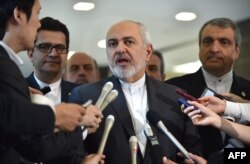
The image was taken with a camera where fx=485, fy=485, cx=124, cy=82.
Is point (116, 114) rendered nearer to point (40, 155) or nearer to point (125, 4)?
point (40, 155)

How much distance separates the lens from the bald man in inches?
90.8

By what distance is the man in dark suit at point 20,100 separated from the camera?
1.02 m

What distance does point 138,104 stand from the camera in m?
1.70

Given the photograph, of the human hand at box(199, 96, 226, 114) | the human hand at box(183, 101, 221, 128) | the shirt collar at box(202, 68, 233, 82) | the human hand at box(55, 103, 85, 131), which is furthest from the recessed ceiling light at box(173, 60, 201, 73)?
the human hand at box(55, 103, 85, 131)

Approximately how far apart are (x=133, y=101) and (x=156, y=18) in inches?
43.3

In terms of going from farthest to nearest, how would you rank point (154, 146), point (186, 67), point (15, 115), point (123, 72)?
Answer: 1. point (186, 67)
2. point (123, 72)
3. point (154, 146)
4. point (15, 115)

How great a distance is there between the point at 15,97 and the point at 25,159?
0.25m

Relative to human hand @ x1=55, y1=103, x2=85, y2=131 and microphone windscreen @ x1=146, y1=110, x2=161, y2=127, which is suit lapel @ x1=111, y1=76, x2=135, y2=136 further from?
human hand @ x1=55, y1=103, x2=85, y2=131

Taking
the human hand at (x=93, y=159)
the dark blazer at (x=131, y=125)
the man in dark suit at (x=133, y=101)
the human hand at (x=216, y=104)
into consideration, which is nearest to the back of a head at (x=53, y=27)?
the man in dark suit at (x=133, y=101)

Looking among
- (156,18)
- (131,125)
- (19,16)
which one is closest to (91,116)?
(19,16)

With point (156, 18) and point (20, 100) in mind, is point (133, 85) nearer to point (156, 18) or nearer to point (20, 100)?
point (20, 100)

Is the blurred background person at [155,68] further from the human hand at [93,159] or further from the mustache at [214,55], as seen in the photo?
the human hand at [93,159]

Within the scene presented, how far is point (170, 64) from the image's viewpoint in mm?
2615

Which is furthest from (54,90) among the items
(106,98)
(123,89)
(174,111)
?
→ (106,98)
